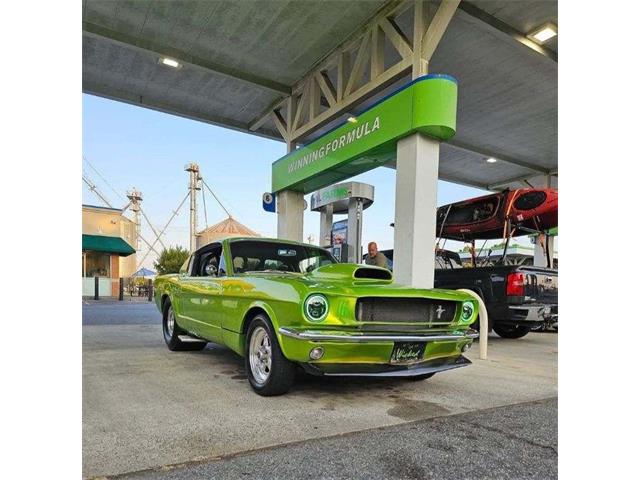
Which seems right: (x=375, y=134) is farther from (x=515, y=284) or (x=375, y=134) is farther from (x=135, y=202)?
(x=135, y=202)

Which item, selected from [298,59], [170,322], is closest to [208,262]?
[170,322]

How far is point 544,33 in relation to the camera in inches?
329

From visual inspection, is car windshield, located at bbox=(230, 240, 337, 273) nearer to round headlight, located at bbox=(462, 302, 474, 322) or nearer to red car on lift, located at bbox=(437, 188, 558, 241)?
round headlight, located at bbox=(462, 302, 474, 322)

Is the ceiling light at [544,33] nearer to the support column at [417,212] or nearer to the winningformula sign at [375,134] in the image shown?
the winningformula sign at [375,134]

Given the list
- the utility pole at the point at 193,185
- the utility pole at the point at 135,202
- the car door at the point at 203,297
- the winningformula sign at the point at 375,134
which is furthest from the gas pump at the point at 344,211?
the utility pole at the point at 135,202

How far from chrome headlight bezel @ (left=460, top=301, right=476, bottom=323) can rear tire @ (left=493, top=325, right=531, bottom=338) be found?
16.5 feet

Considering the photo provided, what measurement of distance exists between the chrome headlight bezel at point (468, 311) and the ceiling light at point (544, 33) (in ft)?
22.6

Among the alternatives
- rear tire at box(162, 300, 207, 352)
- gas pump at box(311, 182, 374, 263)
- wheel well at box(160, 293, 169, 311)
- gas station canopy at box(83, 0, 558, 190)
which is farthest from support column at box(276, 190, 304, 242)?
rear tire at box(162, 300, 207, 352)

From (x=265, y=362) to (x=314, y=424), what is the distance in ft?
3.05

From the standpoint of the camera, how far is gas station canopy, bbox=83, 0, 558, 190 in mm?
7945

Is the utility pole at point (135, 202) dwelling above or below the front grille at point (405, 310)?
above

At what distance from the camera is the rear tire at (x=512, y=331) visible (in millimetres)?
8338
